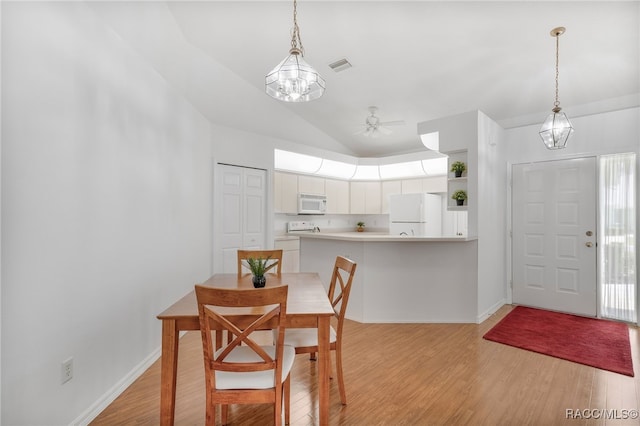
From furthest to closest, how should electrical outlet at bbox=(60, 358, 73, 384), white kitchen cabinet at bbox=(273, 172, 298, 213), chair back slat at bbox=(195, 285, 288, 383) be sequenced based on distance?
1. white kitchen cabinet at bbox=(273, 172, 298, 213)
2. electrical outlet at bbox=(60, 358, 73, 384)
3. chair back slat at bbox=(195, 285, 288, 383)

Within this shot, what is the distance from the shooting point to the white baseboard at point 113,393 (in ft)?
6.42

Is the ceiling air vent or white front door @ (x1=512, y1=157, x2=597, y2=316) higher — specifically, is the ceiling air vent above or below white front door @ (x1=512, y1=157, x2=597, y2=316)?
above

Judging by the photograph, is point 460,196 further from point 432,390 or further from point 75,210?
point 75,210

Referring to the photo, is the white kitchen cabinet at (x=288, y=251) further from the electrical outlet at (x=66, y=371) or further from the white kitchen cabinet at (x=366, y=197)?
the electrical outlet at (x=66, y=371)

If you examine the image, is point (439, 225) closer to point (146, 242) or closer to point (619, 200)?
point (619, 200)

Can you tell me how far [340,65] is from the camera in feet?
12.3

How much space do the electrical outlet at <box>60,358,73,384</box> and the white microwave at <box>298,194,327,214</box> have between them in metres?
4.27

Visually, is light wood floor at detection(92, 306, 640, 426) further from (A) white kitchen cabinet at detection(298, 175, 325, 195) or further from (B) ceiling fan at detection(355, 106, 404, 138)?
(A) white kitchen cabinet at detection(298, 175, 325, 195)

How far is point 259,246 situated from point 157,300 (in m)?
2.23

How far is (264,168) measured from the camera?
16.9ft

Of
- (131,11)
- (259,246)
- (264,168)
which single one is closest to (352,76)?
(264,168)

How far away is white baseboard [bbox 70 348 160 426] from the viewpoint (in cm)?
196

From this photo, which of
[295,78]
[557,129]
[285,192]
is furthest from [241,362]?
[285,192]

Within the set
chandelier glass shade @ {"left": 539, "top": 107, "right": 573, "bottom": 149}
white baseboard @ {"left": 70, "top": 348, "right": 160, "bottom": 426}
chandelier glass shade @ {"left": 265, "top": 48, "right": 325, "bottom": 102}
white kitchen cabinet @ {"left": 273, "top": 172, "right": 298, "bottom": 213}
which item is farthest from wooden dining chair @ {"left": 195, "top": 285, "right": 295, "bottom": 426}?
white kitchen cabinet @ {"left": 273, "top": 172, "right": 298, "bottom": 213}
